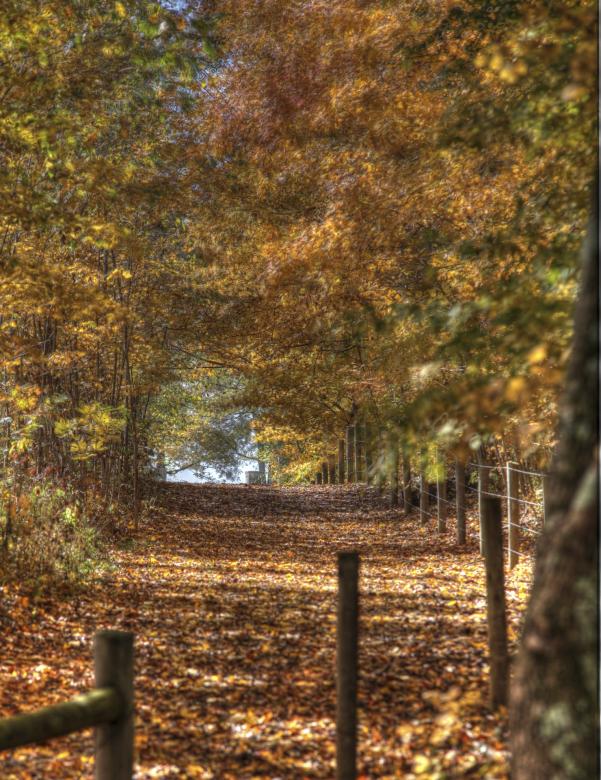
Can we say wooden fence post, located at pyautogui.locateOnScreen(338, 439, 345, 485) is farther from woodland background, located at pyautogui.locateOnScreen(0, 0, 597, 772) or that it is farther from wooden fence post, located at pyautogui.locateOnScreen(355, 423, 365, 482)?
woodland background, located at pyautogui.locateOnScreen(0, 0, 597, 772)

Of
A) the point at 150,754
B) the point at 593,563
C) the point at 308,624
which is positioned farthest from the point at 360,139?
the point at 593,563

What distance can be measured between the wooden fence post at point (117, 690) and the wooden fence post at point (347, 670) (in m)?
1.07

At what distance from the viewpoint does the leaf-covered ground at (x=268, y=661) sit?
4500mm

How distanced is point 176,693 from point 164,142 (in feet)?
31.1

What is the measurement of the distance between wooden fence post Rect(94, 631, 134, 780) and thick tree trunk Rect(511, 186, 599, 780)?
144cm

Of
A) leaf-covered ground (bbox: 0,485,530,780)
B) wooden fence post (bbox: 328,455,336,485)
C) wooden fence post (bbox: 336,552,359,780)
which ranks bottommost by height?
leaf-covered ground (bbox: 0,485,530,780)

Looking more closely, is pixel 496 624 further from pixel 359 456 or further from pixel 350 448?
pixel 350 448

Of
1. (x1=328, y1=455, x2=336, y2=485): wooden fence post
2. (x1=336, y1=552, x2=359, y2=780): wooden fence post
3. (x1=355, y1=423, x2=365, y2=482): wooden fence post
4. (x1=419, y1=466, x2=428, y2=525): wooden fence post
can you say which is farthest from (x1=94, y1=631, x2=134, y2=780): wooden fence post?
(x1=328, y1=455, x2=336, y2=485): wooden fence post

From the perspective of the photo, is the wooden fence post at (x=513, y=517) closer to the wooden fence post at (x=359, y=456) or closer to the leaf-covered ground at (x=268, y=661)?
the leaf-covered ground at (x=268, y=661)

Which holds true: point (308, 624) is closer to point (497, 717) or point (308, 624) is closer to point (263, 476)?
point (497, 717)

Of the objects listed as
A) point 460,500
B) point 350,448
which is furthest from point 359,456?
point 460,500

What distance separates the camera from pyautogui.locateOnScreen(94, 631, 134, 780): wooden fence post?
9.48ft

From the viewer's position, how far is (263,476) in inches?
1836

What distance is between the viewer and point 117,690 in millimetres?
2891
